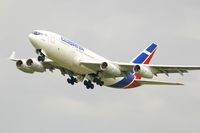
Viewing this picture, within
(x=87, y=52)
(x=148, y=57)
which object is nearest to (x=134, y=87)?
(x=148, y=57)

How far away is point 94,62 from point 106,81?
5504 mm

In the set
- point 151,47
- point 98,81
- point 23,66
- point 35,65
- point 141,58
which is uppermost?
point 151,47

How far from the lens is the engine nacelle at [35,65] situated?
270ft

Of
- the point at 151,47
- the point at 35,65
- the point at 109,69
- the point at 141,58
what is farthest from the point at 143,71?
the point at 151,47

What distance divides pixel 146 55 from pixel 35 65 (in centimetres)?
1372

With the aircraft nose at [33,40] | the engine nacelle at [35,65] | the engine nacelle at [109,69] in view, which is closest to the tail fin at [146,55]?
the engine nacelle at [109,69]

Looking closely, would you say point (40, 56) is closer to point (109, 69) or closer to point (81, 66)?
point (81, 66)

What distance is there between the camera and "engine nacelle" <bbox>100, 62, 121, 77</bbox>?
79.2m

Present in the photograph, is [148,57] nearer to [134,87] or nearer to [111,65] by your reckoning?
[134,87]

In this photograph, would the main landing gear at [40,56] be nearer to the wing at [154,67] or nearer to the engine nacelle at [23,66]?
the wing at [154,67]

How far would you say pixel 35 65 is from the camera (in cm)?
8219

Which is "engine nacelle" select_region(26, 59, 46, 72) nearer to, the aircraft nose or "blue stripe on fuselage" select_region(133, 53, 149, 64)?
the aircraft nose

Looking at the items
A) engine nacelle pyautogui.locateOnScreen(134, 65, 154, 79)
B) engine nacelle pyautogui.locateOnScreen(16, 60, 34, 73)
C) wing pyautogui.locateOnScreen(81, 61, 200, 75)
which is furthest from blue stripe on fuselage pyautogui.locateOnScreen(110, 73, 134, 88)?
engine nacelle pyautogui.locateOnScreen(16, 60, 34, 73)

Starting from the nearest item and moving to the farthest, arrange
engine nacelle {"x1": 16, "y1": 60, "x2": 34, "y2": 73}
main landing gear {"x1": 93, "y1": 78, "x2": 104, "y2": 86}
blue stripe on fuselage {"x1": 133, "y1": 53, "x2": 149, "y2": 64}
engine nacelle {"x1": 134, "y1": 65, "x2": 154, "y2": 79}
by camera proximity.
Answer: engine nacelle {"x1": 134, "y1": 65, "x2": 154, "y2": 79}, main landing gear {"x1": 93, "y1": 78, "x2": 104, "y2": 86}, engine nacelle {"x1": 16, "y1": 60, "x2": 34, "y2": 73}, blue stripe on fuselage {"x1": 133, "y1": 53, "x2": 149, "y2": 64}
